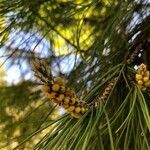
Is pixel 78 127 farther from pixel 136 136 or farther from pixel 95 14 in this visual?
pixel 95 14

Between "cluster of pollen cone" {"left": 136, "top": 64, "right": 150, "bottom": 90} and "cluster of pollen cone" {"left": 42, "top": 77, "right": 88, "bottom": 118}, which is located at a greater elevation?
"cluster of pollen cone" {"left": 42, "top": 77, "right": 88, "bottom": 118}

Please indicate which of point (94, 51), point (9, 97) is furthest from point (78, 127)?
point (9, 97)

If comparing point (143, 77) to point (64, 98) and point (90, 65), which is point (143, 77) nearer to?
point (64, 98)

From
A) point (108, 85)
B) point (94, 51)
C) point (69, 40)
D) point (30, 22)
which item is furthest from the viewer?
point (69, 40)

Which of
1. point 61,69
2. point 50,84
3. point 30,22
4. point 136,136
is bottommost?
point 136,136

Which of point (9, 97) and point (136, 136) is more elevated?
point (9, 97)

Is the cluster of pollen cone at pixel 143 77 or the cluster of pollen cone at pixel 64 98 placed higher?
the cluster of pollen cone at pixel 64 98
